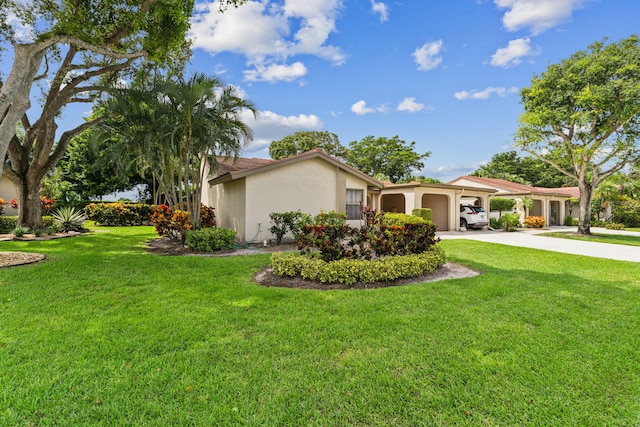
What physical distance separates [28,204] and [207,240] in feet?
30.7

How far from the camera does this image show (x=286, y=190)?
→ 40.2 feet

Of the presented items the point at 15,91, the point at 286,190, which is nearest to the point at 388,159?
the point at 286,190

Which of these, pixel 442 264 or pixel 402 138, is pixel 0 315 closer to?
pixel 442 264

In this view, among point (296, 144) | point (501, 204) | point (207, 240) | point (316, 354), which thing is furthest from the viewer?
point (296, 144)

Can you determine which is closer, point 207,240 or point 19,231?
point 207,240

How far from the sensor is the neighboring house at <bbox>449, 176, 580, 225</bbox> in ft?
78.0

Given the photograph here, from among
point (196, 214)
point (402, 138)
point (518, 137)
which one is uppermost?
point (402, 138)

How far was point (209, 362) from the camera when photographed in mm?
2980

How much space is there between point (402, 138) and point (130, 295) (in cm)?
3737

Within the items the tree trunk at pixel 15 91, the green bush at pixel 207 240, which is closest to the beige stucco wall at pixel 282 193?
the green bush at pixel 207 240

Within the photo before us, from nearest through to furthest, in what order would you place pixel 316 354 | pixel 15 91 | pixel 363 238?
pixel 316 354, pixel 363 238, pixel 15 91

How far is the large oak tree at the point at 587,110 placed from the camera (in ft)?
46.7

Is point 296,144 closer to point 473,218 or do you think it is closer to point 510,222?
point 473,218

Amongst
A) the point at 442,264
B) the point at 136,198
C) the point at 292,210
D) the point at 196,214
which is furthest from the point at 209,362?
the point at 136,198
